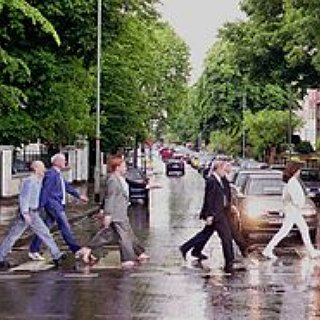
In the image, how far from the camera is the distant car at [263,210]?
69.8 feet

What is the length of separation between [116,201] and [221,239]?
1845mm

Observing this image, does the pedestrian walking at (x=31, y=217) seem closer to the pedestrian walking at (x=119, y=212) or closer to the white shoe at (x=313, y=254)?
the pedestrian walking at (x=119, y=212)

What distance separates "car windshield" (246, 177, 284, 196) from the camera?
75.7ft

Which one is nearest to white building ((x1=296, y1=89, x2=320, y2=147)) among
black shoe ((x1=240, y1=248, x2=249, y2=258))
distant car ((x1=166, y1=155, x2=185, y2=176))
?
distant car ((x1=166, y1=155, x2=185, y2=176))

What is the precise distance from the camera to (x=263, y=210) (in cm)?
2152

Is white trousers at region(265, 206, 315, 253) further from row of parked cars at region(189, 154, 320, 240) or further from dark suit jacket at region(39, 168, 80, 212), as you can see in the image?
dark suit jacket at region(39, 168, 80, 212)

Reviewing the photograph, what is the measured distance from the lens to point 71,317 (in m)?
11.6

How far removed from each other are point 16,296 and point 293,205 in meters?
6.68

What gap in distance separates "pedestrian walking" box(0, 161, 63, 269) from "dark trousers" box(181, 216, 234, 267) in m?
2.35

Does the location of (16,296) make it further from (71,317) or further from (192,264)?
(192,264)

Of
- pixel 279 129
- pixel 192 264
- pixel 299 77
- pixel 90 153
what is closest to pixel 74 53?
pixel 192 264

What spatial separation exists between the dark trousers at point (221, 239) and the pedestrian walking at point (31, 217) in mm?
2345

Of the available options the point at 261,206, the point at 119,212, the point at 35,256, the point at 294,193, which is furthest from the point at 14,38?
the point at 294,193

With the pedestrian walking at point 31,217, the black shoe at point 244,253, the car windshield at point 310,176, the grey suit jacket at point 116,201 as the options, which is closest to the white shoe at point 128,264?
the grey suit jacket at point 116,201
